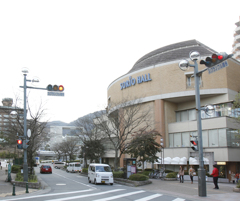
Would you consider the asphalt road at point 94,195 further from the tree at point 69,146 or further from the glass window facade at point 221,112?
the tree at point 69,146

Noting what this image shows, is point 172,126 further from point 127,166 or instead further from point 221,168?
point 127,166

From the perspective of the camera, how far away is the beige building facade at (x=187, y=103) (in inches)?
1236

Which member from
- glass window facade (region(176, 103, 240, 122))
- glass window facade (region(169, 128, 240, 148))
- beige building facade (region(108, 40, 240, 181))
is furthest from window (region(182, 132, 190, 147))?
glass window facade (region(176, 103, 240, 122))

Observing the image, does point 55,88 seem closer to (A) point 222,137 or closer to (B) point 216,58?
(B) point 216,58

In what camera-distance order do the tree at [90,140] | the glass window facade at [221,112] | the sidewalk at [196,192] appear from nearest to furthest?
the sidewalk at [196,192] < the glass window facade at [221,112] < the tree at [90,140]

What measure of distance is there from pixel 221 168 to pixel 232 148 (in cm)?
293

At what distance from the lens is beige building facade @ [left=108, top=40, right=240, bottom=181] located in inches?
1236

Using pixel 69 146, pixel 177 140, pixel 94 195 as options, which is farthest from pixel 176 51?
pixel 69 146

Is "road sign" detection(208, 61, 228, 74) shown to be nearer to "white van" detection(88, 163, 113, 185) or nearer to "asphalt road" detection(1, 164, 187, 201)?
"asphalt road" detection(1, 164, 187, 201)

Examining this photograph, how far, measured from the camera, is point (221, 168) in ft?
103

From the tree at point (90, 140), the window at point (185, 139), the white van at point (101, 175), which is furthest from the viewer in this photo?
the tree at point (90, 140)

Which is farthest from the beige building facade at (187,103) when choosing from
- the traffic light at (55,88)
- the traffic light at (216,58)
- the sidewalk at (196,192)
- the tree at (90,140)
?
the traffic light at (55,88)

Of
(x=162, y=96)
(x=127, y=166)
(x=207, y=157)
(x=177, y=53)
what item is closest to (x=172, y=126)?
(x=162, y=96)

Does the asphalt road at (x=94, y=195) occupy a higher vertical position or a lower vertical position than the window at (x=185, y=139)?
lower
